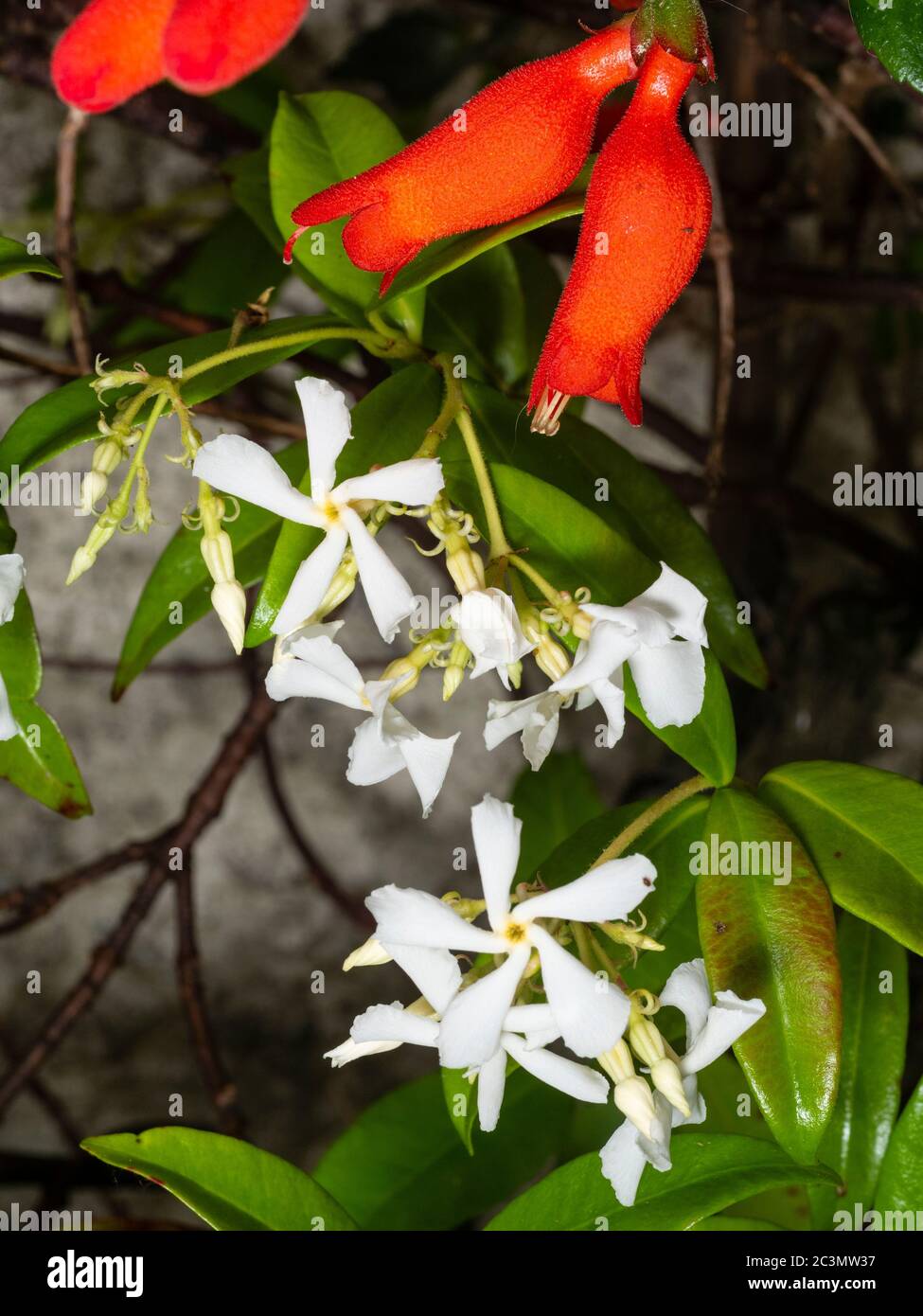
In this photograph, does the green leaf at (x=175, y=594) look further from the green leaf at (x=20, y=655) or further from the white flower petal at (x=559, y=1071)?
the white flower petal at (x=559, y=1071)

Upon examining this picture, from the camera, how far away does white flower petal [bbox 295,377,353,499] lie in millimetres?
434

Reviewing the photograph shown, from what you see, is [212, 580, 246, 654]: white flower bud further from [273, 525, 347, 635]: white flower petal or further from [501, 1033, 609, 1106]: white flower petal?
[501, 1033, 609, 1106]: white flower petal

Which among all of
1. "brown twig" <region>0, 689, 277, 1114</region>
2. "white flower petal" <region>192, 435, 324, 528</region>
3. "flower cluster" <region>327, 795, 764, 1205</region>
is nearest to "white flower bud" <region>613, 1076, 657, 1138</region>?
"flower cluster" <region>327, 795, 764, 1205</region>

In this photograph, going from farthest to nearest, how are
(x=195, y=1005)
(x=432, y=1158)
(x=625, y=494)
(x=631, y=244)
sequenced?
(x=195, y=1005) < (x=432, y=1158) < (x=625, y=494) < (x=631, y=244)

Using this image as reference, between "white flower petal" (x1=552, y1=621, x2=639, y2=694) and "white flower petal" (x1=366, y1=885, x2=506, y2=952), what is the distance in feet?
0.30

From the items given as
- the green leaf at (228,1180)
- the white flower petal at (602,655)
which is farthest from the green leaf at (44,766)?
the white flower petal at (602,655)

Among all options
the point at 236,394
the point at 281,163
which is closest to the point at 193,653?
the point at 236,394

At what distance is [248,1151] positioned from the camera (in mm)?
572

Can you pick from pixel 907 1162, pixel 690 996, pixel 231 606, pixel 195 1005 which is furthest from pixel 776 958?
pixel 195 1005

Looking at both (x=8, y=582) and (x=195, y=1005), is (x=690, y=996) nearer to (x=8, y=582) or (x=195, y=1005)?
(x=8, y=582)

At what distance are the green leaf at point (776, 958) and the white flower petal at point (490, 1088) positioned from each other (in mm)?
100

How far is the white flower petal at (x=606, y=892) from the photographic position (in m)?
0.43

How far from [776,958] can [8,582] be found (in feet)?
1.10

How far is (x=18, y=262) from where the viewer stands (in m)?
0.49
